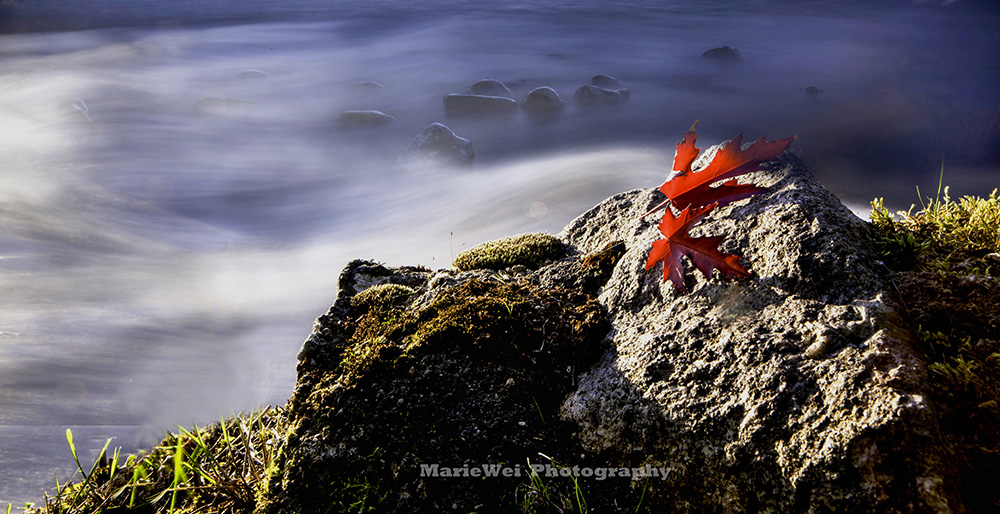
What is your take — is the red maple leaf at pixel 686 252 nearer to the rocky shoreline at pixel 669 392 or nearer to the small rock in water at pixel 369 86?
the rocky shoreline at pixel 669 392

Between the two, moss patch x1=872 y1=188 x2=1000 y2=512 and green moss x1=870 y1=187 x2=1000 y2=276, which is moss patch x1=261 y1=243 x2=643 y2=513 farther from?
green moss x1=870 y1=187 x2=1000 y2=276

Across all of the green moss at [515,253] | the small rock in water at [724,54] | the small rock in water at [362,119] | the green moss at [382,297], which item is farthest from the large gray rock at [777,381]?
the small rock in water at [724,54]

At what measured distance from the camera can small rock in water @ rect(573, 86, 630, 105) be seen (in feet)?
34.1

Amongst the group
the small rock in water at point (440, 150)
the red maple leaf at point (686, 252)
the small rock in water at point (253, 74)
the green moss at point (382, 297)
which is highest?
the small rock in water at point (253, 74)

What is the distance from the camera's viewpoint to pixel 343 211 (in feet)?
26.6

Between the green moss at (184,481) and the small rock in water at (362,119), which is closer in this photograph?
the green moss at (184,481)

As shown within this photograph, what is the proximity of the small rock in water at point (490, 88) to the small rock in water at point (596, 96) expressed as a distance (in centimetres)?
154

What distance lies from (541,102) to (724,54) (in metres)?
5.85

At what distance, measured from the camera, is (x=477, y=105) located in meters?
10.4

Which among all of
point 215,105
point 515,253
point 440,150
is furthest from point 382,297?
point 215,105

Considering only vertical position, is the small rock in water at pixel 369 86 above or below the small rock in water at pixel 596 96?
above

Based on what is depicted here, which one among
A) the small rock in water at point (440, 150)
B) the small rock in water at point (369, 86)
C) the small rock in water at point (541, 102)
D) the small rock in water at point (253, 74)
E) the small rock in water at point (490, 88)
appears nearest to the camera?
the small rock in water at point (440, 150)

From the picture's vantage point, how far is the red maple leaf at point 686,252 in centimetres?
176

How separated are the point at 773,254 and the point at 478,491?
1375 millimetres
